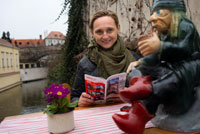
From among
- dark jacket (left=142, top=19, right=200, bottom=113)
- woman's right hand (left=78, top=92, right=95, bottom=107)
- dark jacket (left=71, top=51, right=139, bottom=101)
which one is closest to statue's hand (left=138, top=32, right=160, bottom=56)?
dark jacket (left=142, top=19, right=200, bottom=113)

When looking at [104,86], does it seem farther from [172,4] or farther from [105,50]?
[172,4]

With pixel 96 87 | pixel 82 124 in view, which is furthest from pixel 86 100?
pixel 82 124

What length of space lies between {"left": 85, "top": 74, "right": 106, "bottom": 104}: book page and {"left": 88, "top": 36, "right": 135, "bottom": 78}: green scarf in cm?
24

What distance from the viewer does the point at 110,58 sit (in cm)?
121

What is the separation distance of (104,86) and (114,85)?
0.25ft

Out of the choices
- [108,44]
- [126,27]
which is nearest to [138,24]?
[126,27]

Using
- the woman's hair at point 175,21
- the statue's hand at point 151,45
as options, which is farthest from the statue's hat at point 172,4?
the statue's hand at point 151,45

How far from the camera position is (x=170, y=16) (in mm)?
589

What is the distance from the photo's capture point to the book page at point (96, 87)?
93cm

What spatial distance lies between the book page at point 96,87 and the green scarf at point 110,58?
24 centimetres

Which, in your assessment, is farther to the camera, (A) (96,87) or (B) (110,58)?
(B) (110,58)

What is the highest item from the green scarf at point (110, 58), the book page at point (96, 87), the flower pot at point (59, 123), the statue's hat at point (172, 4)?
the statue's hat at point (172, 4)

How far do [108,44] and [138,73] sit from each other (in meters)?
0.61

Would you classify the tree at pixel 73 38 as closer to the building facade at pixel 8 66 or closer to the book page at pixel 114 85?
the book page at pixel 114 85
